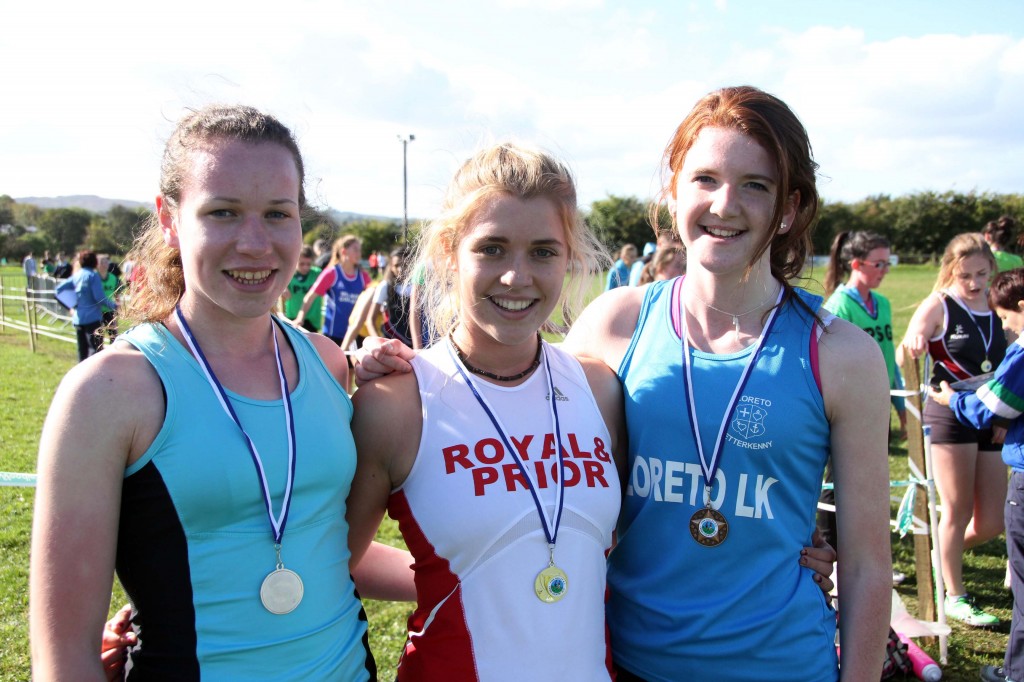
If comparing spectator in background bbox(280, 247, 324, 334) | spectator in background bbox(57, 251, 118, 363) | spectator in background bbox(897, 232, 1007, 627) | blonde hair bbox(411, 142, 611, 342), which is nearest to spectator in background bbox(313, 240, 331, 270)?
spectator in background bbox(280, 247, 324, 334)

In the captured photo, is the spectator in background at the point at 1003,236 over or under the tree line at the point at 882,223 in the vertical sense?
under

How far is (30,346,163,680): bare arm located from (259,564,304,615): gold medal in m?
0.31

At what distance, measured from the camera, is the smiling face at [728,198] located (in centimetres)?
192

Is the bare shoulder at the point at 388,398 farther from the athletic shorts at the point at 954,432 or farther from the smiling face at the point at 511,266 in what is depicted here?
the athletic shorts at the point at 954,432

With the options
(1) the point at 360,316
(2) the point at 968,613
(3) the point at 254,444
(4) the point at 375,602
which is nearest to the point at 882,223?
(1) the point at 360,316

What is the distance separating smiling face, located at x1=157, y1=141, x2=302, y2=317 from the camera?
164cm

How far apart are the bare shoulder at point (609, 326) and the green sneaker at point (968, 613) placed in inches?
163

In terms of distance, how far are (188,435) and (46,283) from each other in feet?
81.4

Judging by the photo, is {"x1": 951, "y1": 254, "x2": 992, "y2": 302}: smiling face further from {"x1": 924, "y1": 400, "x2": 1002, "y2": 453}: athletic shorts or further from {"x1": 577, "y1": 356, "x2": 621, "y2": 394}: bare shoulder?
{"x1": 577, "y1": 356, "x2": 621, "y2": 394}: bare shoulder

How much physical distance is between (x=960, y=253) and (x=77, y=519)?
5.76m

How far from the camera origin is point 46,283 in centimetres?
2234

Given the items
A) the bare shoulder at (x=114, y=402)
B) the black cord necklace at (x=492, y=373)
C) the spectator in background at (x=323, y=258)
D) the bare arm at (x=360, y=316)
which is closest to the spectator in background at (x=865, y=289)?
the black cord necklace at (x=492, y=373)

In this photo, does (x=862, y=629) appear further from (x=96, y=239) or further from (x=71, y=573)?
(x=96, y=239)

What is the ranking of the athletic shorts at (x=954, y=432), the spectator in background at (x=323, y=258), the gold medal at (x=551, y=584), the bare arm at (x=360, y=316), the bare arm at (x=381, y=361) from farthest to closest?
the spectator in background at (x=323, y=258)
the bare arm at (x=360, y=316)
the athletic shorts at (x=954, y=432)
the bare arm at (x=381, y=361)
the gold medal at (x=551, y=584)
